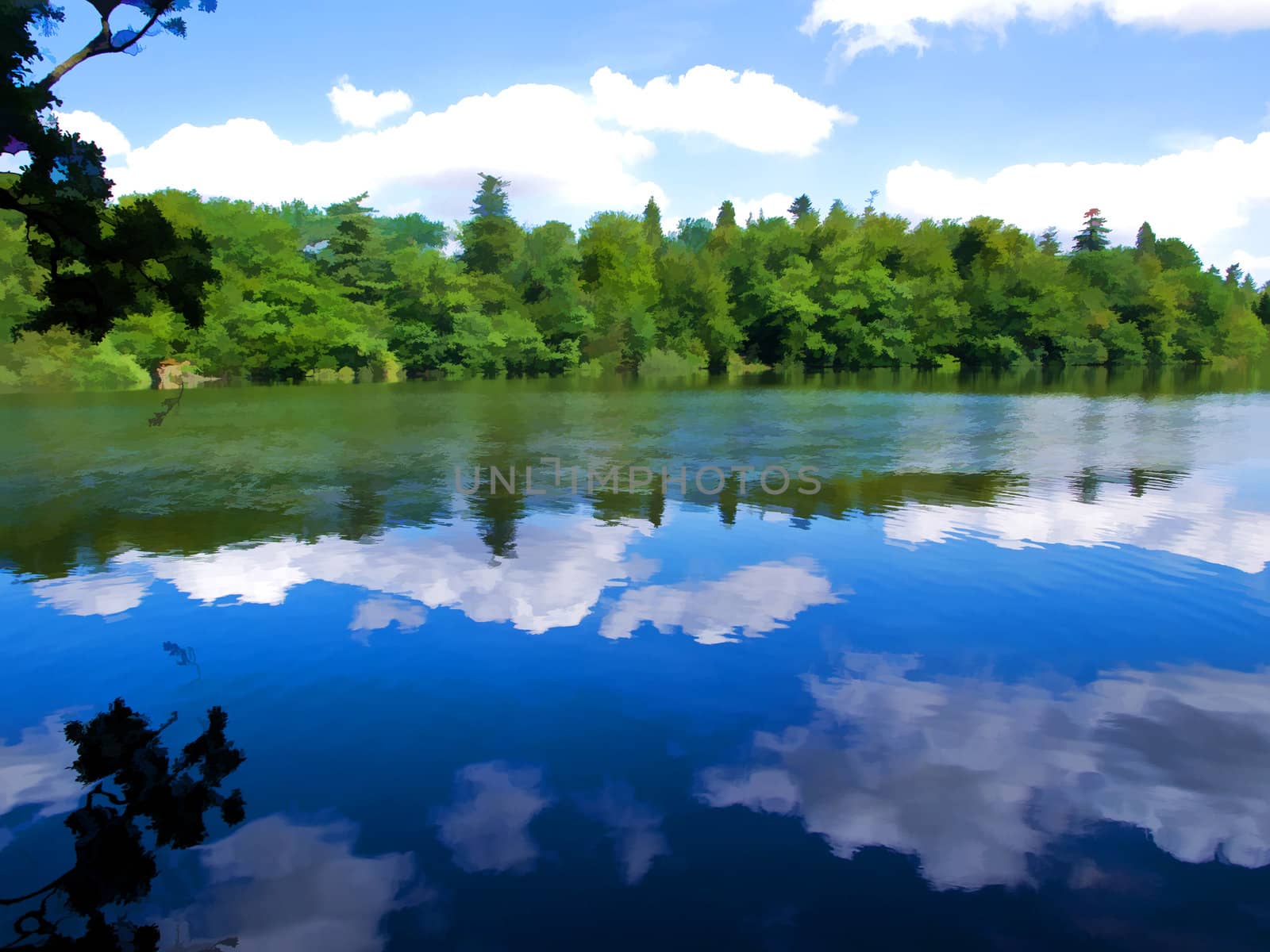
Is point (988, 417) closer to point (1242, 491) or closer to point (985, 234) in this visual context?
point (1242, 491)

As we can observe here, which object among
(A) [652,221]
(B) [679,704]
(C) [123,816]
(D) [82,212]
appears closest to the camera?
(C) [123,816]

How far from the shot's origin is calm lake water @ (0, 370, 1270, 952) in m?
4.52

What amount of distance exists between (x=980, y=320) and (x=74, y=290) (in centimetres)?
7032

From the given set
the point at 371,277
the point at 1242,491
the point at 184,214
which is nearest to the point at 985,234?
the point at 371,277

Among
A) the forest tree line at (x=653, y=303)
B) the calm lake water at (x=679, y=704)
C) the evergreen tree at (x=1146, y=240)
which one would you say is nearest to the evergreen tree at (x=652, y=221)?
the forest tree line at (x=653, y=303)

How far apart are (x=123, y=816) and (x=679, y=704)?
3804mm

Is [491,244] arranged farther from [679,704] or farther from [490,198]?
[679,704]

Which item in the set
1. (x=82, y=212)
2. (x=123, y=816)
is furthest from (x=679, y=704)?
(x=82, y=212)

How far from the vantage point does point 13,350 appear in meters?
47.5

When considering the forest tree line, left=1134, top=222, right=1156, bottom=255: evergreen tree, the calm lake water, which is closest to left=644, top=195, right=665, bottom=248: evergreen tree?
the forest tree line

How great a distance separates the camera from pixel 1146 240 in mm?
109188

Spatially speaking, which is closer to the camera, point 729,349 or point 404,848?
point 404,848

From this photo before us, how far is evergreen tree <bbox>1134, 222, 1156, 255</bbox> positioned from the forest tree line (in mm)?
21974

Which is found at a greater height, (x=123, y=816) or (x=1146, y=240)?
(x=1146, y=240)
